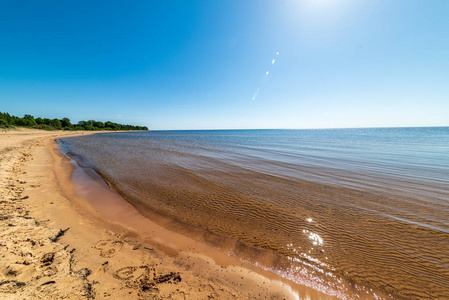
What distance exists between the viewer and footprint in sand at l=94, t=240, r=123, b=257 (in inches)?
172

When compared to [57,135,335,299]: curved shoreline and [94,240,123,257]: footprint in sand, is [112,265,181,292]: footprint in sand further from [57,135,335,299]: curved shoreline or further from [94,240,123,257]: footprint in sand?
[94,240,123,257]: footprint in sand

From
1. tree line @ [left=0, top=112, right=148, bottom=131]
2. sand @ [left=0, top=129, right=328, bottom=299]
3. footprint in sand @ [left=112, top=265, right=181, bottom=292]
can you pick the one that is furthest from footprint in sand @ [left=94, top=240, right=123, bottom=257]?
tree line @ [left=0, top=112, right=148, bottom=131]

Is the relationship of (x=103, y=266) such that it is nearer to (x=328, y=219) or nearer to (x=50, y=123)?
(x=328, y=219)

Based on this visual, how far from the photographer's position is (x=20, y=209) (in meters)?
6.01

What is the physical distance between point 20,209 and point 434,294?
13.7 meters

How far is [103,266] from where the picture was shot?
3910mm

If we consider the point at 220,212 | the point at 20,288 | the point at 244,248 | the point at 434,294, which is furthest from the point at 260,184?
the point at 20,288

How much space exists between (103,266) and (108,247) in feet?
2.73

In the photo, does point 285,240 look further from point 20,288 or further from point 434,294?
point 20,288

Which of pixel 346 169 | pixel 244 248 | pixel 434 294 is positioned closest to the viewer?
pixel 434 294

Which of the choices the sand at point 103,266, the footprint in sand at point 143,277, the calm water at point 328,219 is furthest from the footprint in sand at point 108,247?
the calm water at point 328,219

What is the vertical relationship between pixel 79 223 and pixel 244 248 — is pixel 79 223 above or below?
above

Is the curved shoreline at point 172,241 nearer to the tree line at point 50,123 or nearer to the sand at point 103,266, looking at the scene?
the sand at point 103,266

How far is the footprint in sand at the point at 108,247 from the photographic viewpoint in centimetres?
437
